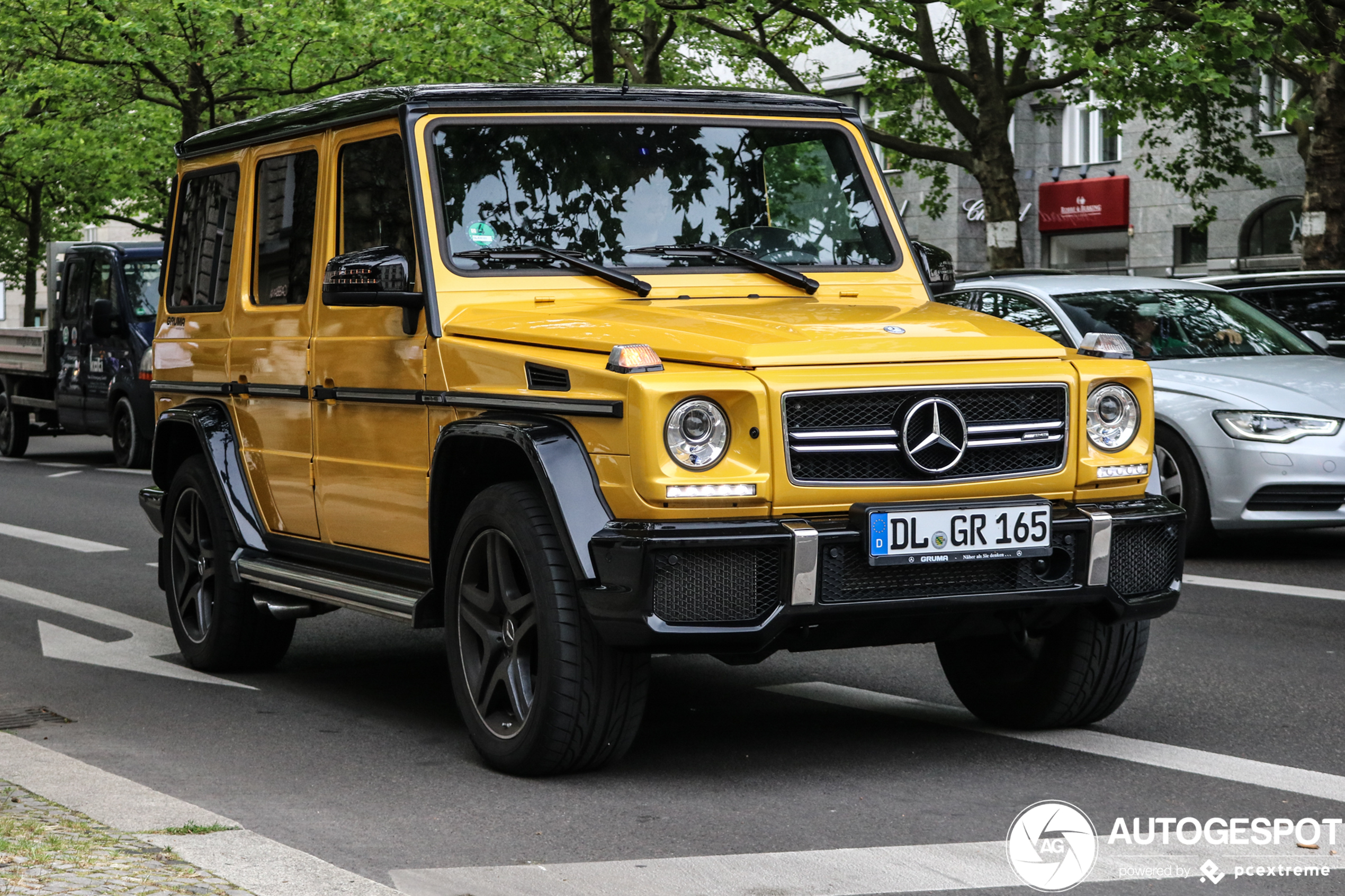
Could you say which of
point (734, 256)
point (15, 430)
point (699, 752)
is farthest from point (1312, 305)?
point (15, 430)

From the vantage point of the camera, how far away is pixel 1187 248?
3728 cm

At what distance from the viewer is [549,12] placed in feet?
99.9

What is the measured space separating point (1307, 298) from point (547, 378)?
32.2 feet

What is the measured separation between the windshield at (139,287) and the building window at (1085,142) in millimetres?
22720

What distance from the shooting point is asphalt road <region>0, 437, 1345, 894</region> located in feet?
16.2

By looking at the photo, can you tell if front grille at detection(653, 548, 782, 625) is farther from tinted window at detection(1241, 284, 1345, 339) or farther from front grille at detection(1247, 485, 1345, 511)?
tinted window at detection(1241, 284, 1345, 339)

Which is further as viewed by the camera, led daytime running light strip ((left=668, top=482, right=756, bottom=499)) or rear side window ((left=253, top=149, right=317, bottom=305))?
rear side window ((left=253, top=149, right=317, bottom=305))

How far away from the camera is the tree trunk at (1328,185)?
2067 centimetres

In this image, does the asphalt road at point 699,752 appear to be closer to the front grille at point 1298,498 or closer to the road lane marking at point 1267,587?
the road lane marking at point 1267,587

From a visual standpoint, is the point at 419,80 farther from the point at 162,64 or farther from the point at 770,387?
the point at 770,387

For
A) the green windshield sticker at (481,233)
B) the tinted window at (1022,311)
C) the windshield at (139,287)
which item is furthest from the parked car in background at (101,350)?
the green windshield sticker at (481,233)

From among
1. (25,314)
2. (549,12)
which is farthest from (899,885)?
(25,314)

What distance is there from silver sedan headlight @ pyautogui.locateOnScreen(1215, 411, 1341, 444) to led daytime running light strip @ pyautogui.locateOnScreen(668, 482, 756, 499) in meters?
6.24

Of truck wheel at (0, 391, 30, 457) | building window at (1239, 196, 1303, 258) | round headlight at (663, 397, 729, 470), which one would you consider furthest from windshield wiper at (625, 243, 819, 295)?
building window at (1239, 196, 1303, 258)
